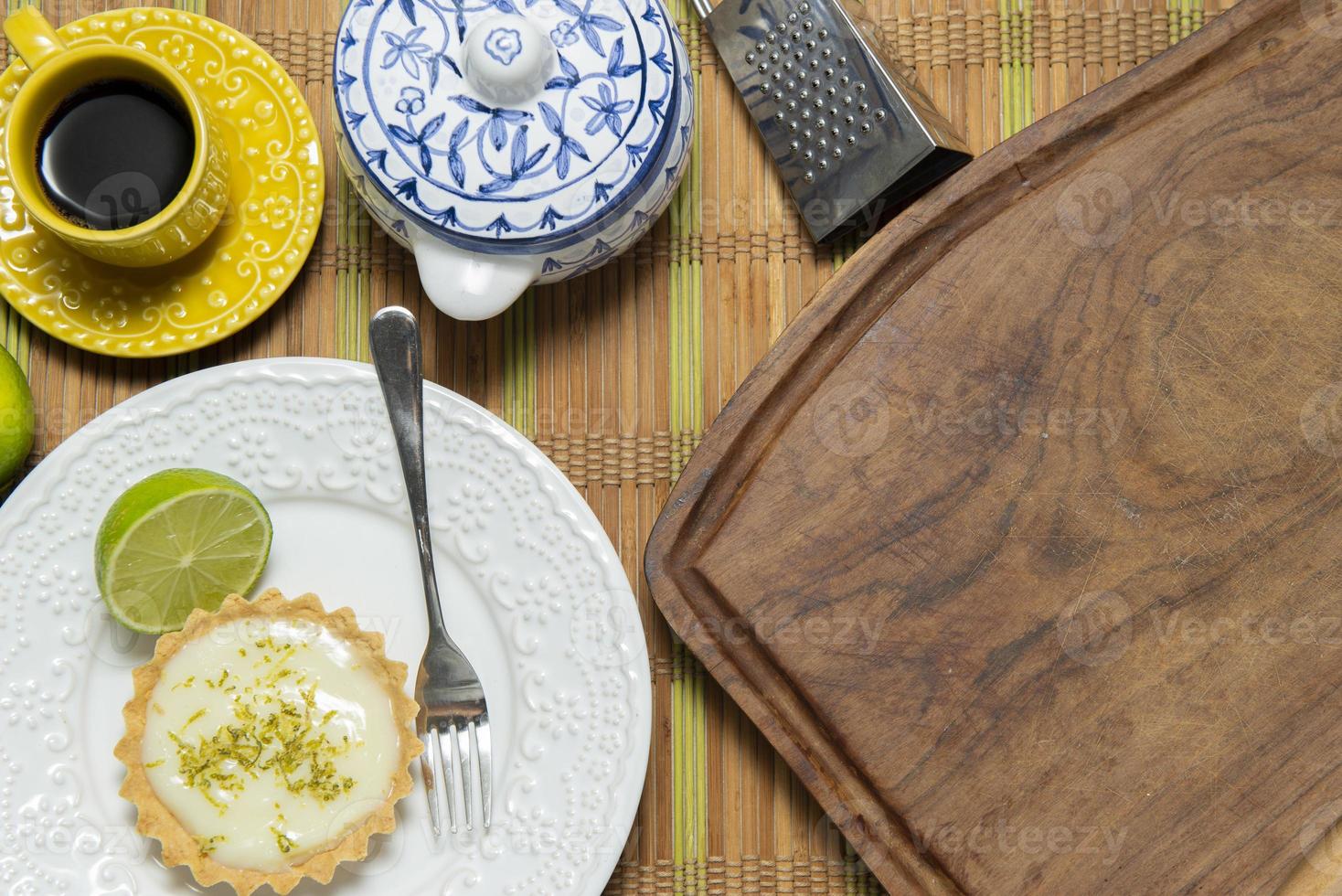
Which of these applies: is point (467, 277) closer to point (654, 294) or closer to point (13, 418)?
point (654, 294)

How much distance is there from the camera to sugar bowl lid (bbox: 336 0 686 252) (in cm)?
91

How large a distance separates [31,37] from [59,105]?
65 mm

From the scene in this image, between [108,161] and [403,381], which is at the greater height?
[108,161]

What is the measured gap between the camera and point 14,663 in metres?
1.05

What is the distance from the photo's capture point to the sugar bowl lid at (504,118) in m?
0.91

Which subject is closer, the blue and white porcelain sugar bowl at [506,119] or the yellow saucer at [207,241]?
the blue and white porcelain sugar bowl at [506,119]

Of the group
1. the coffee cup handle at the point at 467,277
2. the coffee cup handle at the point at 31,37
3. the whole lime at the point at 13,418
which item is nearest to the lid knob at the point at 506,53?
the coffee cup handle at the point at 467,277

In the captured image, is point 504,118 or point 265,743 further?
point 265,743

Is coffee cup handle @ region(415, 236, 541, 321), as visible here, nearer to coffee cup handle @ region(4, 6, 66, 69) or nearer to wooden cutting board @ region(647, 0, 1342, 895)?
wooden cutting board @ region(647, 0, 1342, 895)

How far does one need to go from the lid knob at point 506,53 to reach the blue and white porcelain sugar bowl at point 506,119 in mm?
12

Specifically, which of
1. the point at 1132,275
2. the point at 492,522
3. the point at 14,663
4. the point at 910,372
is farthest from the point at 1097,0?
the point at 14,663

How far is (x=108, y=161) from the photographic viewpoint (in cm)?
103

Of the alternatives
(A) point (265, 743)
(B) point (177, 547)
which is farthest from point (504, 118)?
(A) point (265, 743)

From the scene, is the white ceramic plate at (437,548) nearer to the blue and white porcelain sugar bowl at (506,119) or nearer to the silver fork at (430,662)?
the silver fork at (430,662)
